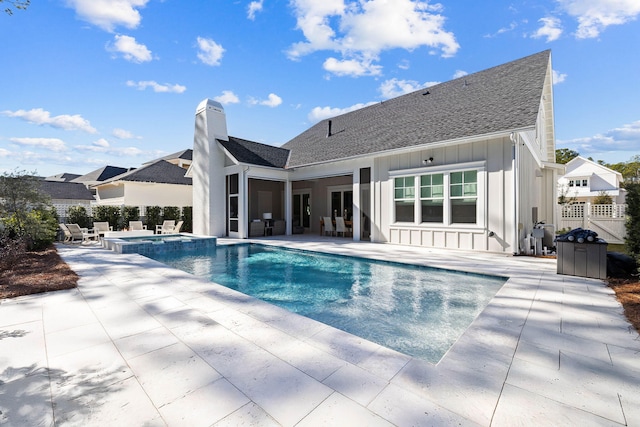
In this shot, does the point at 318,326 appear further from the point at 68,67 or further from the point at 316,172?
the point at 68,67

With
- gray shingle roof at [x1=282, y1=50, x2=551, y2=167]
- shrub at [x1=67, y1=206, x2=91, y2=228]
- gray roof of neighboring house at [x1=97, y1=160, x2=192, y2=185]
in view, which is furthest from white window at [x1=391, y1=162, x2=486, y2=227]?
gray roof of neighboring house at [x1=97, y1=160, x2=192, y2=185]

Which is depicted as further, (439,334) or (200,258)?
(200,258)

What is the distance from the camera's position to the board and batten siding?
8.38m

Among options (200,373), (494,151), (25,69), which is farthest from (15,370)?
(25,69)

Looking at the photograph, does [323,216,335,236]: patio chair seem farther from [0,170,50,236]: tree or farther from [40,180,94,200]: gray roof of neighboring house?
[40,180,94,200]: gray roof of neighboring house

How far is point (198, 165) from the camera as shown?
47.8 ft

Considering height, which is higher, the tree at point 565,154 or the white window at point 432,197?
the tree at point 565,154

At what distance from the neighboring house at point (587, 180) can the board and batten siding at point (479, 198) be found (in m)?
27.0

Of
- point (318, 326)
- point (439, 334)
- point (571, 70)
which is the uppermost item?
point (571, 70)

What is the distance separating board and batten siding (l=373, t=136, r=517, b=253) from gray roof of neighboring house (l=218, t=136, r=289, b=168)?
6.25 m

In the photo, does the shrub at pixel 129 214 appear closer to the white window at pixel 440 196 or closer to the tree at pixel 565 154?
the white window at pixel 440 196

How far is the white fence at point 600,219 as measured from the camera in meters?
13.6

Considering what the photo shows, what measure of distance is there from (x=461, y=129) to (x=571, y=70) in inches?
348

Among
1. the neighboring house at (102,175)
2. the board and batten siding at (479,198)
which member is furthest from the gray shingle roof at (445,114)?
the neighboring house at (102,175)
